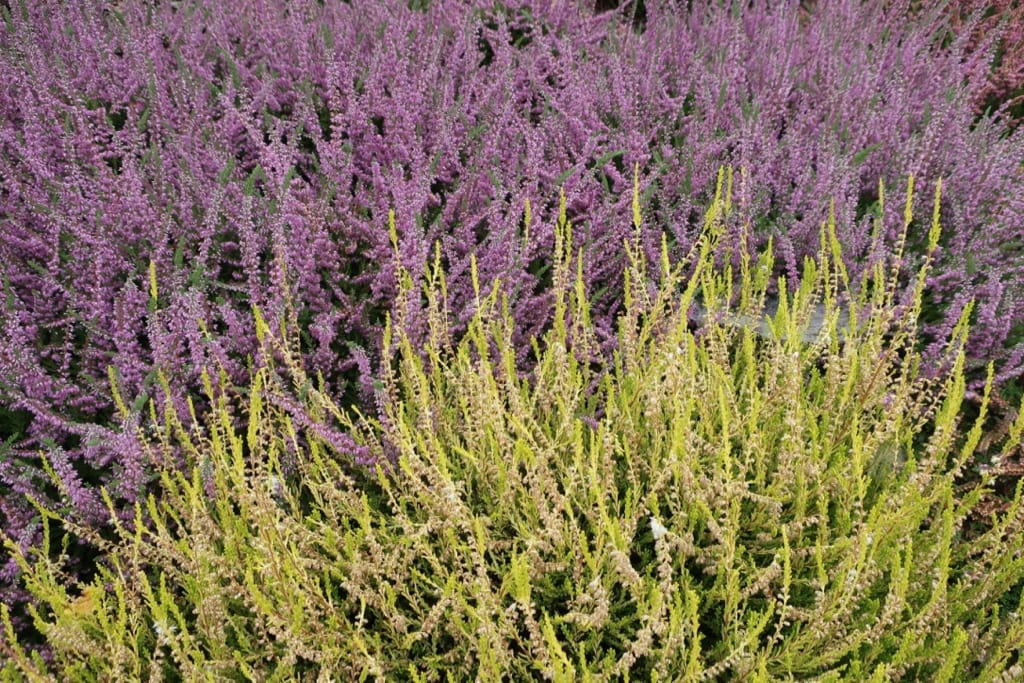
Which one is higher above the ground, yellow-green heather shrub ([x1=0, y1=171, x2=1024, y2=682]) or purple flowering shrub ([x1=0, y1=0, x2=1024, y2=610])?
purple flowering shrub ([x1=0, y1=0, x2=1024, y2=610])

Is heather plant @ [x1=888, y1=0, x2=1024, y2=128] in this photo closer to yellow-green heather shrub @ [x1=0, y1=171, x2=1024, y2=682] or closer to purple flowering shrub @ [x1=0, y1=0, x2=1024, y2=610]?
purple flowering shrub @ [x1=0, y1=0, x2=1024, y2=610]

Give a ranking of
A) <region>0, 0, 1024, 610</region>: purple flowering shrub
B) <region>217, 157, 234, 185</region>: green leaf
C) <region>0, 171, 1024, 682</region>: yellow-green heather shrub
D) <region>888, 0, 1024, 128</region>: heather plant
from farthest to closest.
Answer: <region>888, 0, 1024, 128</region>: heather plant, <region>217, 157, 234, 185</region>: green leaf, <region>0, 0, 1024, 610</region>: purple flowering shrub, <region>0, 171, 1024, 682</region>: yellow-green heather shrub

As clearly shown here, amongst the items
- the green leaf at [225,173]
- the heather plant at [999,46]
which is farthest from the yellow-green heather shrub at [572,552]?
the heather plant at [999,46]

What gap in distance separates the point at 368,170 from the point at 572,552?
4.97 ft

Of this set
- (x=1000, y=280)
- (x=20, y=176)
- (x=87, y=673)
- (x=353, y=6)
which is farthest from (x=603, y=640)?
(x=353, y=6)

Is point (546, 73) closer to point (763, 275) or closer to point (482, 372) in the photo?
point (763, 275)

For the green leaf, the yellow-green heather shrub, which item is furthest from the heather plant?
the green leaf

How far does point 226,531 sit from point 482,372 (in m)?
0.62

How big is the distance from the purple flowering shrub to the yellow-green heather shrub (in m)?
0.28

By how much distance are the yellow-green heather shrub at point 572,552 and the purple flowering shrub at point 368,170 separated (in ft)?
0.92

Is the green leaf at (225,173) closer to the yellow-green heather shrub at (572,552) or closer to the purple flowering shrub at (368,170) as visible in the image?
the purple flowering shrub at (368,170)

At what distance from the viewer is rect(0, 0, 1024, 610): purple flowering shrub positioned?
2.03m

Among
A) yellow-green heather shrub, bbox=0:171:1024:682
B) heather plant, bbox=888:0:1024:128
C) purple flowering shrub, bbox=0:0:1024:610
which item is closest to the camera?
yellow-green heather shrub, bbox=0:171:1024:682

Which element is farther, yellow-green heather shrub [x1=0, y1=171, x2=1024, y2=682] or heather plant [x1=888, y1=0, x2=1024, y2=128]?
heather plant [x1=888, y1=0, x2=1024, y2=128]
